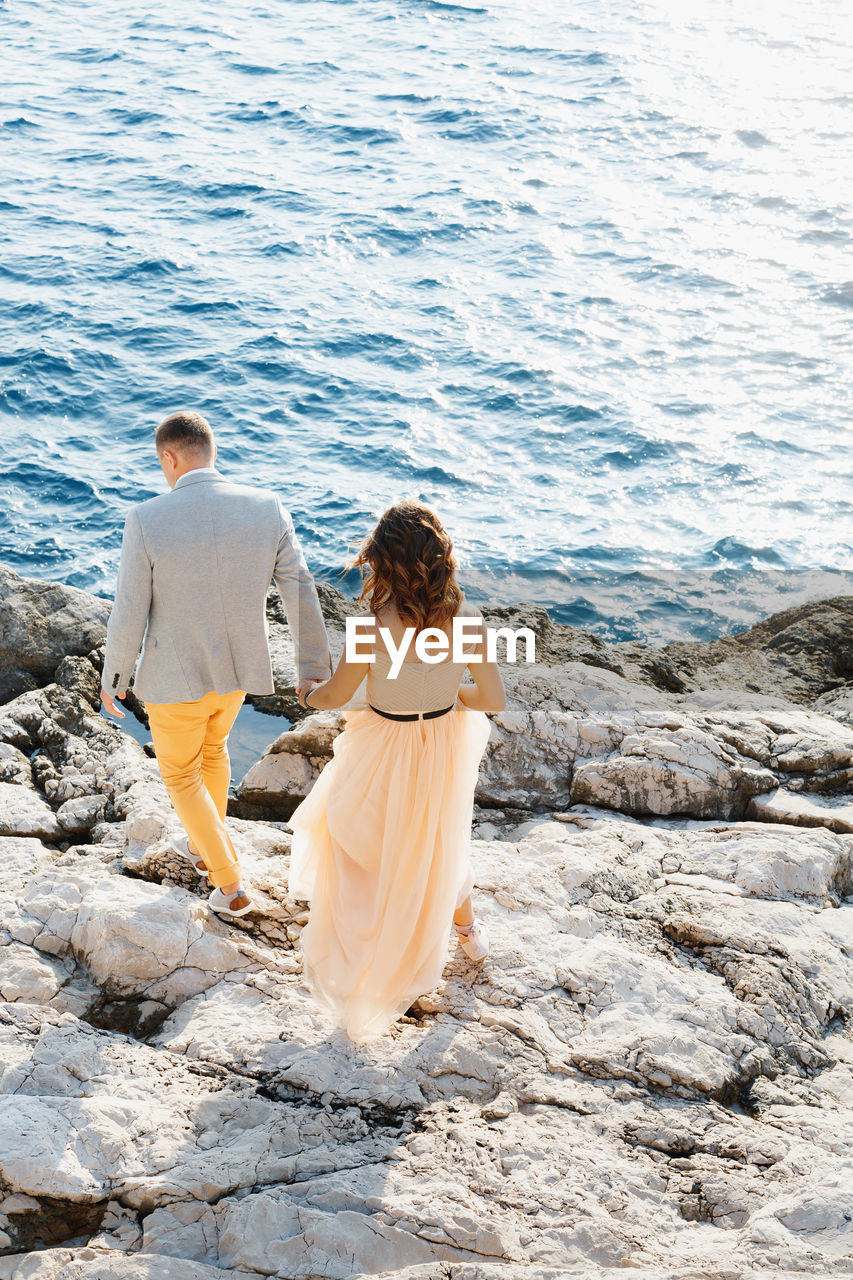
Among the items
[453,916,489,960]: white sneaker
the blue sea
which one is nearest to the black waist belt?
[453,916,489,960]: white sneaker

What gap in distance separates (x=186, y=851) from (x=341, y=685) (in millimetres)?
1267

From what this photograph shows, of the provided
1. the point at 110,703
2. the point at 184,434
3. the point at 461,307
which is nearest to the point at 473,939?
the point at 110,703

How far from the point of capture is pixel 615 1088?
11.5 feet

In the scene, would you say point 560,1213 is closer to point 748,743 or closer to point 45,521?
point 748,743

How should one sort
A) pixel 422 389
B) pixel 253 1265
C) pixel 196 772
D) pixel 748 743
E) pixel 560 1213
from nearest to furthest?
pixel 253 1265
pixel 560 1213
pixel 196 772
pixel 748 743
pixel 422 389

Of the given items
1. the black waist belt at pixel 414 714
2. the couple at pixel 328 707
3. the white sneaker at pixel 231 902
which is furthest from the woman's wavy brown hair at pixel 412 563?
the white sneaker at pixel 231 902

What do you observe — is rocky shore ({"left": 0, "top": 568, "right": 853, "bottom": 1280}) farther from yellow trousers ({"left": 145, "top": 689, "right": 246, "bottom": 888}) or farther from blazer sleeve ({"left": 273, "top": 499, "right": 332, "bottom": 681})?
blazer sleeve ({"left": 273, "top": 499, "right": 332, "bottom": 681})

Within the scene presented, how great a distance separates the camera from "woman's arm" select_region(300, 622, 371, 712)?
3691 mm

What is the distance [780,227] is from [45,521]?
1429cm

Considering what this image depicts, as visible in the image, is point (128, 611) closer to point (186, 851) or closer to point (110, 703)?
point (110, 703)

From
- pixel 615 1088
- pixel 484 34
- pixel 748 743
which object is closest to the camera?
pixel 615 1088

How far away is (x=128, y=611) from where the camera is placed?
389 cm

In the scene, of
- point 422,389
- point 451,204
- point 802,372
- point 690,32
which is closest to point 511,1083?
point 422,389

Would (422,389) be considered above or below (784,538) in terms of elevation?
above
